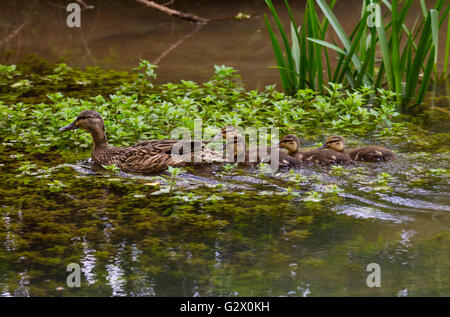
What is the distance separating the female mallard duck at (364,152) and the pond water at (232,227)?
8 centimetres

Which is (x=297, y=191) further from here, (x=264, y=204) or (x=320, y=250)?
(x=320, y=250)

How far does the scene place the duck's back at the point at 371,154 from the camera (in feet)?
20.0

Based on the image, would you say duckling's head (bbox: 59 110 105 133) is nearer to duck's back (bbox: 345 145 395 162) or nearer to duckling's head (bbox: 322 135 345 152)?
duckling's head (bbox: 322 135 345 152)

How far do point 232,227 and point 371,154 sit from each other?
177cm

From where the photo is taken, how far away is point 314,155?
6.11 meters

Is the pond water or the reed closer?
the pond water

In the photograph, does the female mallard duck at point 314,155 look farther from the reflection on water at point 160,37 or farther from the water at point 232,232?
the reflection on water at point 160,37

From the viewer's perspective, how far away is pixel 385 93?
7574mm

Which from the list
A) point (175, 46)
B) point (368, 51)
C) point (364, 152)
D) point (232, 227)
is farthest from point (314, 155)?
point (175, 46)

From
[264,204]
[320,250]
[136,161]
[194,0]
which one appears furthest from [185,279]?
[194,0]

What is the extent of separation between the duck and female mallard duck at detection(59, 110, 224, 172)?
17cm

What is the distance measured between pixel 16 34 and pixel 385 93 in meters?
7.51

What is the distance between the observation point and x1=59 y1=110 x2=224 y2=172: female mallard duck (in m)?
6.13

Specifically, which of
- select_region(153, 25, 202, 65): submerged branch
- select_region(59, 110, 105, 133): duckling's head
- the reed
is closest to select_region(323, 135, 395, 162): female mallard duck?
the reed
